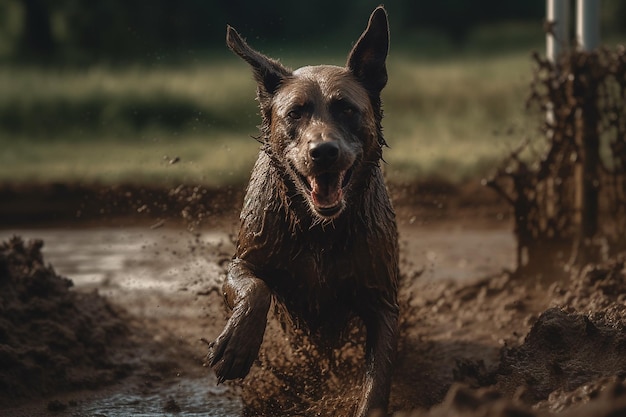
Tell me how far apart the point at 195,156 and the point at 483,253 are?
16.1ft

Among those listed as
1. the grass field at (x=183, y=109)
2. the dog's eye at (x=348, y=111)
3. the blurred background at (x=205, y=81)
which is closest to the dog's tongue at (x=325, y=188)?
the dog's eye at (x=348, y=111)

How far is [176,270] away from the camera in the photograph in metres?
8.74

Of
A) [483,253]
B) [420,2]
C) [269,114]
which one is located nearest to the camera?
[269,114]

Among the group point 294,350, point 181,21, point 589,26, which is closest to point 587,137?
point 589,26

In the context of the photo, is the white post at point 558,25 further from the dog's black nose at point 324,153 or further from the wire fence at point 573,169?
the dog's black nose at point 324,153

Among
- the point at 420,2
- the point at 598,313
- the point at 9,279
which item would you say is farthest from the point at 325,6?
the point at 598,313

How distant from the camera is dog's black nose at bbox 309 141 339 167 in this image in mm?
4227

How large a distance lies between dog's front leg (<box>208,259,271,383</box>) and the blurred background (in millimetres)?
6869

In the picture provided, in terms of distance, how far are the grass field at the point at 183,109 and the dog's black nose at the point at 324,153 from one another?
347 inches

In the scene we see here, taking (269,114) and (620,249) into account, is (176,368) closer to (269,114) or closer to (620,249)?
(269,114)

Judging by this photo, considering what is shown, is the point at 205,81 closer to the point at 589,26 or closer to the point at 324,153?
the point at 589,26

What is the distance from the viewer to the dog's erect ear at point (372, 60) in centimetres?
473

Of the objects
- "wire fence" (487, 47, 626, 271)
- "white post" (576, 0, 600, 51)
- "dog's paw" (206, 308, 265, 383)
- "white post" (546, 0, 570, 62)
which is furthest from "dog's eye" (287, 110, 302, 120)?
"white post" (576, 0, 600, 51)

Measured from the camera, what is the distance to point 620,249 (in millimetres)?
7387
